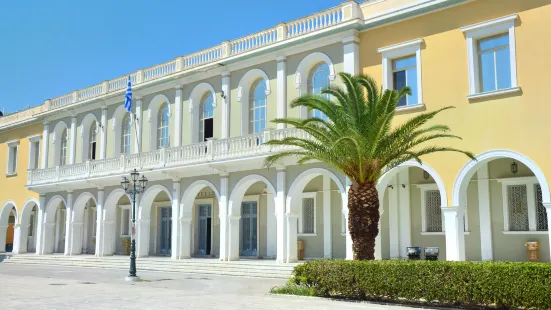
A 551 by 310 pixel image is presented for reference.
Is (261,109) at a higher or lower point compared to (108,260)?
higher

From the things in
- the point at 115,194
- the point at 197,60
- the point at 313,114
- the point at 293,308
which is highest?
the point at 197,60

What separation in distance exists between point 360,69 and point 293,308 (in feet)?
36.1

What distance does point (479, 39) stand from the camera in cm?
1859

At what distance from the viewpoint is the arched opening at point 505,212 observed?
19.5 metres

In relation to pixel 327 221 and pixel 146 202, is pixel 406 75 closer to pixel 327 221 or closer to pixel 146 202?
pixel 327 221

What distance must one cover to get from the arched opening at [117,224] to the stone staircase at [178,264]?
1.49m

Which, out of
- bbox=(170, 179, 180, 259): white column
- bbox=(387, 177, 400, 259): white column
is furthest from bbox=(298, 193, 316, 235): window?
bbox=(170, 179, 180, 259): white column

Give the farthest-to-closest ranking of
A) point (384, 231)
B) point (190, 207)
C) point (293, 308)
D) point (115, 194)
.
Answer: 1. point (115, 194)
2. point (190, 207)
3. point (384, 231)
4. point (293, 308)

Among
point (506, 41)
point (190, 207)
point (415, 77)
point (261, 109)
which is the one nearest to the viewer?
point (506, 41)

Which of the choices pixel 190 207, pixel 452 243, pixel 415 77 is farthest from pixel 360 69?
pixel 190 207

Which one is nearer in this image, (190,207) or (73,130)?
(190,207)

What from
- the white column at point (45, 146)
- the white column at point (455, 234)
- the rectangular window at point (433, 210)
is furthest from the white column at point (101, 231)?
the white column at point (455, 234)

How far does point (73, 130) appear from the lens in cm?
3372

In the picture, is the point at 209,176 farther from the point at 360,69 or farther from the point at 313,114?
the point at 360,69
